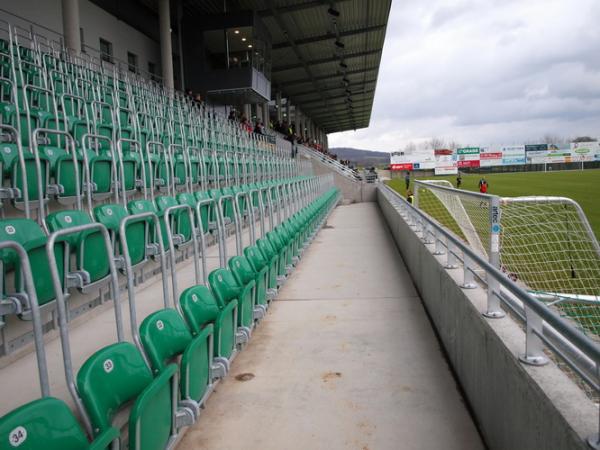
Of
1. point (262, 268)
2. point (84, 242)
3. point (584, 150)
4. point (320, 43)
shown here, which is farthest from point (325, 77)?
point (584, 150)

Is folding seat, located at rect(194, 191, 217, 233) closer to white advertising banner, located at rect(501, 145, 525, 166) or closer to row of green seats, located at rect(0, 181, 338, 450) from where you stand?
row of green seats, located at rect(0, 181, 338, 450)

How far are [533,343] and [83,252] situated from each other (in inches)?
94.9

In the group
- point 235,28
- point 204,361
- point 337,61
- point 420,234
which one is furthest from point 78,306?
point 337,61

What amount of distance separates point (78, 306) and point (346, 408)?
1864 millimetres

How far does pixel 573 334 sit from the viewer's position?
1.26m

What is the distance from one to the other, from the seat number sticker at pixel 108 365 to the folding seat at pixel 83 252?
1186 millimetres

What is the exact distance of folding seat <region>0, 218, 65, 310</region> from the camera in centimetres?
221

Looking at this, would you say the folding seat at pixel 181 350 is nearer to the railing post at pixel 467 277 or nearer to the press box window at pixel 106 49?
the railing post at pixel 467 277

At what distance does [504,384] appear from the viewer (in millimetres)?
1996

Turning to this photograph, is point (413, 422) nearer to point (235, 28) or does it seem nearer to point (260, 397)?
point (260, 397)

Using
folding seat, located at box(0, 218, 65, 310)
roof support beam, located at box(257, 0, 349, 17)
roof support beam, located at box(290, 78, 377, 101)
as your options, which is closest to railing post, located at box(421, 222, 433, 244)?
folding seat, located at box(0, 218, 65, 310)

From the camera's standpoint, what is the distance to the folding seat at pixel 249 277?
3.30 meters

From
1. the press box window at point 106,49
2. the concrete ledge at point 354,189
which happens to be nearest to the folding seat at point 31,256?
the press box window at point 106,49

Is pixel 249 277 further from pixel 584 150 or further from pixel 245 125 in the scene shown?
pixel 584 150
